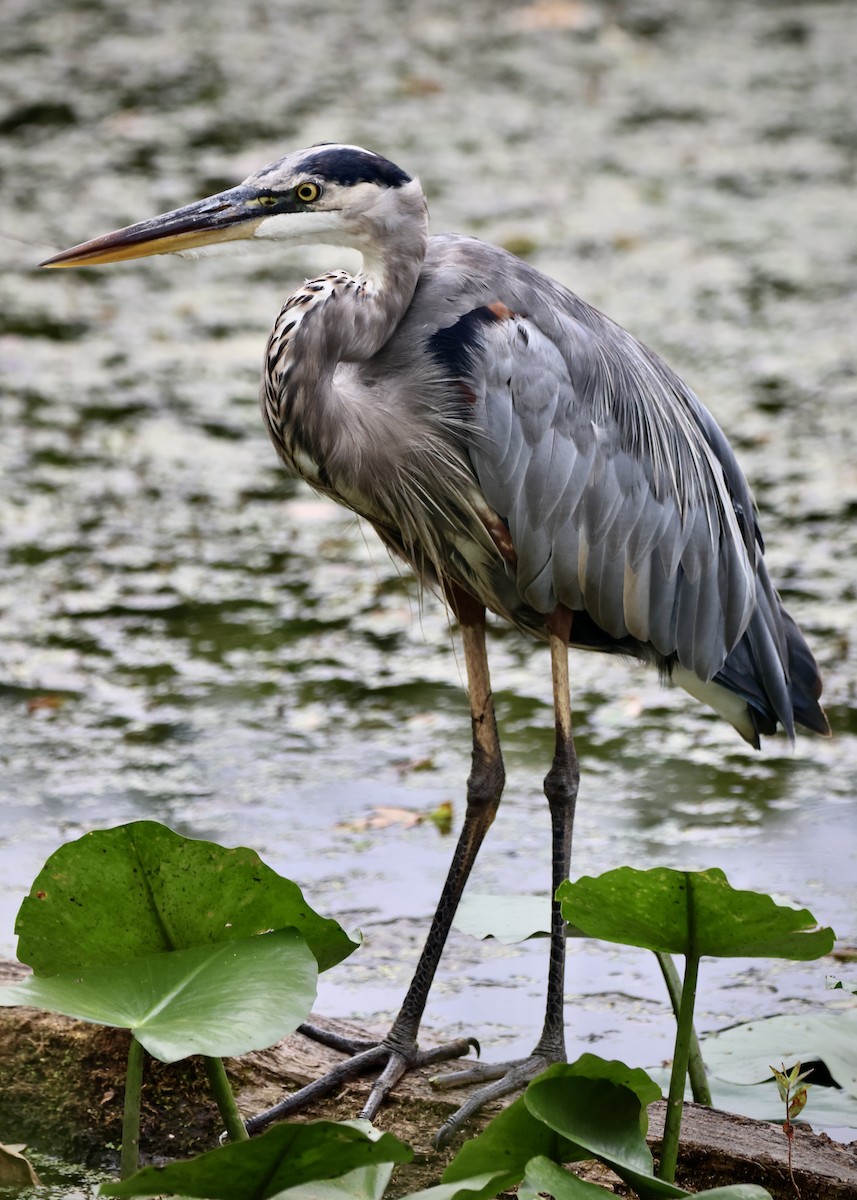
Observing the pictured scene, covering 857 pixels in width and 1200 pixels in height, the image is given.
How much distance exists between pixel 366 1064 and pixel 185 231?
4.95 feet

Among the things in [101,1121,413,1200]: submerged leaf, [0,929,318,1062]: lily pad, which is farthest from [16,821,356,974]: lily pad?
[101,1121,413,1200]: submerged leaf

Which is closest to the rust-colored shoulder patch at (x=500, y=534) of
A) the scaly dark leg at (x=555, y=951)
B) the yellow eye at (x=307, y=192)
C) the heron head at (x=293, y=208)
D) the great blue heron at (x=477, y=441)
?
the great blue heron at (x=477, y=441)

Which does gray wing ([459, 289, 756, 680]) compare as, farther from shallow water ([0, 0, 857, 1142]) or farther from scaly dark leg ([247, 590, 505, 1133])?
shallow water ([0, 0, 857, 1142])

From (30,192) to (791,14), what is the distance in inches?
206

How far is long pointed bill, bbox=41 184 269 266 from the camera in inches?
108

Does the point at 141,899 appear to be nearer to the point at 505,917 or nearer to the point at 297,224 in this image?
the point at 505,917

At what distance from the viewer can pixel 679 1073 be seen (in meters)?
2.41

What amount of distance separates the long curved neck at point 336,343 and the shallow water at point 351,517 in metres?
1.02

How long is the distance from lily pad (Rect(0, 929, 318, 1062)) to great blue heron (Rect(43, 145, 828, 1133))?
0.57 m

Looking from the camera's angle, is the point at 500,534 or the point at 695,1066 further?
the point at 500,534

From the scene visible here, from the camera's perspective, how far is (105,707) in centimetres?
459

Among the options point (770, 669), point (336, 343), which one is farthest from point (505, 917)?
point (336, 343)

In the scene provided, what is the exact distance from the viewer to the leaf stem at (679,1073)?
2.40 meters

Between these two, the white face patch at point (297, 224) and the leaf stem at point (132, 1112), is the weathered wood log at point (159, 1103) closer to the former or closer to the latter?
the leaf stem at point (132, 1112)
